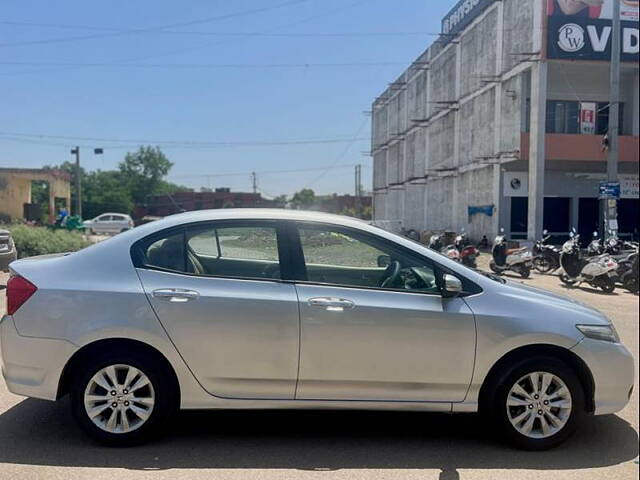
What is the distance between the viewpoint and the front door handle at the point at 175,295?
3.84 metres

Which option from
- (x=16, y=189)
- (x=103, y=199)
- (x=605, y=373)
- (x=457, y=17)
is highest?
(x=457, y=17)

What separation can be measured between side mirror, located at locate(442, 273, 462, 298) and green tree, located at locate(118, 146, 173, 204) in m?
88.6

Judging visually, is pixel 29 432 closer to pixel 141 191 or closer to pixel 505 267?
pixel 505 267

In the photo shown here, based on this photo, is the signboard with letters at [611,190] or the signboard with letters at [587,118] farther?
the signboard with letters at [587,118]

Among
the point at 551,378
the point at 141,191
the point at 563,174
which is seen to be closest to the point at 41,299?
the point at 551,378

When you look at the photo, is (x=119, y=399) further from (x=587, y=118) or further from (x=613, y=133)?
(x=587, y=118)

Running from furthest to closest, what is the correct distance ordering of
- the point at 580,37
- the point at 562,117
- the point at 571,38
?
the point at 562,117, the point at 571,38, the point at 580,37

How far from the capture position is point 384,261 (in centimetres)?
418

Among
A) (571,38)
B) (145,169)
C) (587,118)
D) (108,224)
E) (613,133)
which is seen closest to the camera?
(613,133)

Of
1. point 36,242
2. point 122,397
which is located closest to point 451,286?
point 122,397

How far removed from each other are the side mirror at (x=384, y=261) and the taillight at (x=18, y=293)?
2.42 meters

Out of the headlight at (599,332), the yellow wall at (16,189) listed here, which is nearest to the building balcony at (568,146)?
the yellow wall at (16,189)

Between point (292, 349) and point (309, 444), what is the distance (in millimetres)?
761

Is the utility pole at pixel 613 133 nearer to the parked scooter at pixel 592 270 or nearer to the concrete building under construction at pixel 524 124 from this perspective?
the parked scooter at pixel 592 270
